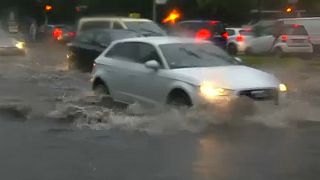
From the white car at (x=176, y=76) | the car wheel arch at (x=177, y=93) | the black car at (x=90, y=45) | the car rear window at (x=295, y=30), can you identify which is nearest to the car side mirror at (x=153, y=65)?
the white car at (x=176, y=76)

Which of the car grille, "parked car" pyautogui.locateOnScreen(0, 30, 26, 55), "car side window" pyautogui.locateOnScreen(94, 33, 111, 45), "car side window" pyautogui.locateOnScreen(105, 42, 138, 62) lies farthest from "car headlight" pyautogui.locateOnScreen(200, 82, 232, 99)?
"parked car" pyautogui.locateOnScreen(0, 30, 26, 55)

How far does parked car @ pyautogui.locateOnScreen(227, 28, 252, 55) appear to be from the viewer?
3284 centimetres

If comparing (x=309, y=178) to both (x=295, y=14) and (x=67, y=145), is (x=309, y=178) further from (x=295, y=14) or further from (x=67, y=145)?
(x=295, y=14)

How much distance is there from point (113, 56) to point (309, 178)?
6.79 metres

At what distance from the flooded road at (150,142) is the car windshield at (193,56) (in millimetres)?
978

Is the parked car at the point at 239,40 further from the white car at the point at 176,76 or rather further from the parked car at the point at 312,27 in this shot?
the white car at the point at 176,76

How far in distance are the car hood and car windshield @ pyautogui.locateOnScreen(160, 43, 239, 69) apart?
1.17 ft

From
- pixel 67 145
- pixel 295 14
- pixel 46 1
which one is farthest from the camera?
pixel 46 1

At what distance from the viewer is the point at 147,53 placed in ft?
39.9

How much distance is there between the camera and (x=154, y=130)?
412 inches

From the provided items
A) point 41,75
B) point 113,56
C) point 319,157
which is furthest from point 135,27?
point 319,157

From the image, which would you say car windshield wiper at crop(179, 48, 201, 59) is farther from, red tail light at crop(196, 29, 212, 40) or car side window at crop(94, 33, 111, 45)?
red tail light at crop(196, 29, 212, 40)

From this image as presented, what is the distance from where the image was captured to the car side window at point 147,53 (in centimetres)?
1184

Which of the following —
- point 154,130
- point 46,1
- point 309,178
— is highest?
point 309,178
